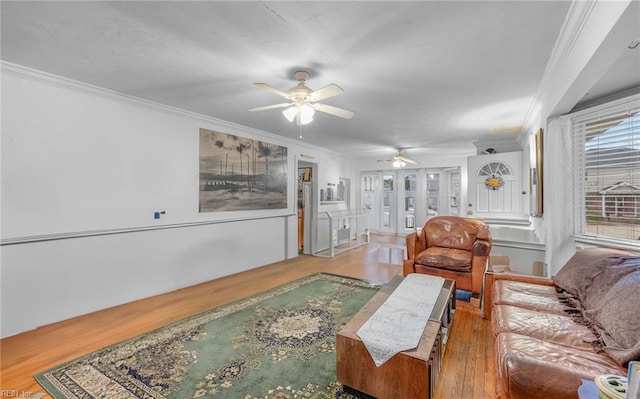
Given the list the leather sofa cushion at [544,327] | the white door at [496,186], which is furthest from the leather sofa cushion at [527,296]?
the white door at [496,186]

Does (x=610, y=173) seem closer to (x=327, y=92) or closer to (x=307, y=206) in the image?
(x=327, y=92)

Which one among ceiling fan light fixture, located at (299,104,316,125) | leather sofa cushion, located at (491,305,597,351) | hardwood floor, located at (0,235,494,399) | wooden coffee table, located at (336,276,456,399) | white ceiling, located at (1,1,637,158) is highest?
white ceiling, located at (1,1,637,158)

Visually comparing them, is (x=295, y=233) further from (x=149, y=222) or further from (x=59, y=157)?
(x=59, y=157)

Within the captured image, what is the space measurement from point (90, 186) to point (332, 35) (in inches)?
119

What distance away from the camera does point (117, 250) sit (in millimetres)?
3246

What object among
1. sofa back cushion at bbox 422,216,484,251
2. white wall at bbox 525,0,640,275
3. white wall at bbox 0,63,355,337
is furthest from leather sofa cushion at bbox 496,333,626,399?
white wall at bbox 0,63,355,337

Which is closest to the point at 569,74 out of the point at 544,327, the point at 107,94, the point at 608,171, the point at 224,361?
the point at 608,171

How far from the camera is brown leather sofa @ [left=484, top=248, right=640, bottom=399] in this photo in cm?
127

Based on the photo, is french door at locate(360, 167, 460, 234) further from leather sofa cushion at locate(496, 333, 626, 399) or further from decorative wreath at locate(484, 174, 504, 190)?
leather sofa cushion at locate(496, 333, 626, 399)

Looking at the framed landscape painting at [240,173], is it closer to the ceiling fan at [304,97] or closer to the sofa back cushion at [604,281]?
the ceiling fan at [304,97]

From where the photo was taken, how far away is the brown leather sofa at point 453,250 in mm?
3348

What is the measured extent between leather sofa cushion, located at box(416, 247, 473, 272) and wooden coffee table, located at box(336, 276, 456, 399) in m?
1.73

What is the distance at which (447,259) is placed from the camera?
3.48 meters

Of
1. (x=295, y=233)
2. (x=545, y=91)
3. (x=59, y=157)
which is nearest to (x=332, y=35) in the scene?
(x=545, y=91)
